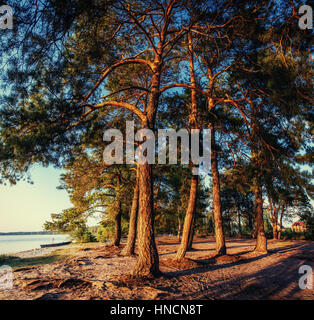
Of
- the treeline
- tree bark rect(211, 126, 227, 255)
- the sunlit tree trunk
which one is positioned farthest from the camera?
tree bark rect(211, 126, 227, 255)

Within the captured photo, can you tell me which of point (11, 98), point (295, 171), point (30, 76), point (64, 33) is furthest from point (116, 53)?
point (295, 171)

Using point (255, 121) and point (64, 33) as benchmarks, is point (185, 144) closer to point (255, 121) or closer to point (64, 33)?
point (255, 121)

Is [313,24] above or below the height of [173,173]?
above

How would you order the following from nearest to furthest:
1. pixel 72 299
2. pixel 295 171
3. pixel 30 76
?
1. pixel 72 299
2. pixel 30 76
3. pixel 295 171

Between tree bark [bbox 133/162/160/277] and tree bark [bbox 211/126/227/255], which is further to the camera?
tree bark [bbox 211/126/227/255]

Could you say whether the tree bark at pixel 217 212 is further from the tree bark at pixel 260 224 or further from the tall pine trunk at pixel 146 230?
the tall pine trunk at pixel 146 230

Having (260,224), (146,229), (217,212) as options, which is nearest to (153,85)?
(146,229)

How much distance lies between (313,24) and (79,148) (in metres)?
7.84

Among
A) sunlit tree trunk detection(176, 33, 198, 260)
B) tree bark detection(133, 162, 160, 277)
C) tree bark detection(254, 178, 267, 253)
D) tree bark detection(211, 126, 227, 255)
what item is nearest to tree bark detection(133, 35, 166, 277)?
tree bark detection(133, 162, 160, 277)

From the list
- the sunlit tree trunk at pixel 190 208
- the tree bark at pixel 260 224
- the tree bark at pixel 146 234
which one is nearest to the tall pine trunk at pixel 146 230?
the tree bark at pixel 146 234

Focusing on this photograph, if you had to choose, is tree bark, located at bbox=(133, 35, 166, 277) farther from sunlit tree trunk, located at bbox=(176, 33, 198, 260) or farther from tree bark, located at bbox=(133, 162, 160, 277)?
sunlit tree trunk, located at bbox=(176, 33, 198, 260)

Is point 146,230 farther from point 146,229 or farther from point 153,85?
point 153,85

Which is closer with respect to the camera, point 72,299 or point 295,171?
point 72,299

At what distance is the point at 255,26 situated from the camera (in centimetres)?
650
